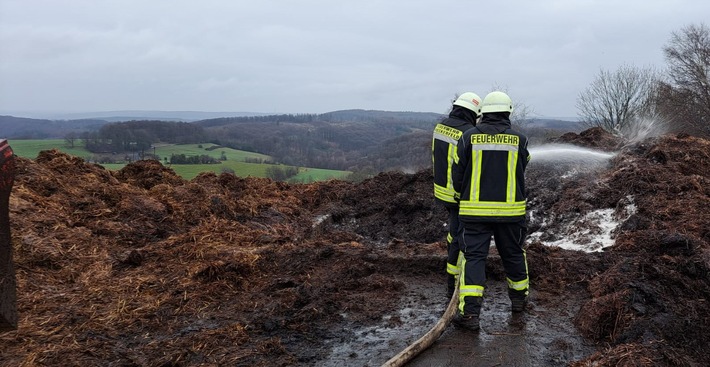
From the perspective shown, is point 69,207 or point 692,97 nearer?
point 69,207

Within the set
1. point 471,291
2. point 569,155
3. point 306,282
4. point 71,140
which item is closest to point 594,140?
point 569,155

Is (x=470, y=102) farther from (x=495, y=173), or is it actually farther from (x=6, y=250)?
(x=6, y=250)

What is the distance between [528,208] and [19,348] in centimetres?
848

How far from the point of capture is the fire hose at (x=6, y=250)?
2.35 meters

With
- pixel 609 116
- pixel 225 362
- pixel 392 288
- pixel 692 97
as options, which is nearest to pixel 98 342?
pixel 225 362

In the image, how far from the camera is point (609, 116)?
46.8 metres

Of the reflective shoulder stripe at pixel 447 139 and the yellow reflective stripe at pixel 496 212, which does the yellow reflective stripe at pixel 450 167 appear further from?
the yellow reflective stripe at pixel 496 212

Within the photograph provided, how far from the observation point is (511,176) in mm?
4316

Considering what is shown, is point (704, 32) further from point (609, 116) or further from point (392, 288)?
point (392, 288)

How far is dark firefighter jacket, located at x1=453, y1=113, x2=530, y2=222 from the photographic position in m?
4.30

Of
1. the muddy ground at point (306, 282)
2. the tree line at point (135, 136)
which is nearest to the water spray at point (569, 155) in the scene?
the muddy ground at point (306, 282)

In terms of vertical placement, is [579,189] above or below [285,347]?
above

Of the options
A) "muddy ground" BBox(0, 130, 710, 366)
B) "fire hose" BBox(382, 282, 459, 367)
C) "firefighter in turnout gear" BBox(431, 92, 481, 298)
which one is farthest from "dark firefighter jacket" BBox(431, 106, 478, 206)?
"muddy ground" BBox(0, 130, 710, 366)

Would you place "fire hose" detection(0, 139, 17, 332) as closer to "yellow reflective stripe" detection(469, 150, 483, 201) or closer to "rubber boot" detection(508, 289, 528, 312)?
"yellow reflective stripe" detection(469, 150, 483, 201)
